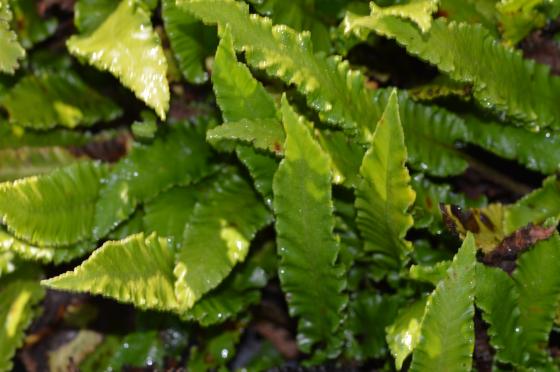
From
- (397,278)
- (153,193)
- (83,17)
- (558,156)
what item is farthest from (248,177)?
(558,156)

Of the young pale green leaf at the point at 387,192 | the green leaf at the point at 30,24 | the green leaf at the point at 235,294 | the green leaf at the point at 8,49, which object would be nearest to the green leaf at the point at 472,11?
the young pale green leaf at the point at 387,192

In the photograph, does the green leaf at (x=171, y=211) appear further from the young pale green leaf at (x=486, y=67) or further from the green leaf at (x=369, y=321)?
the young pale green leaf at (x=486, y=67)

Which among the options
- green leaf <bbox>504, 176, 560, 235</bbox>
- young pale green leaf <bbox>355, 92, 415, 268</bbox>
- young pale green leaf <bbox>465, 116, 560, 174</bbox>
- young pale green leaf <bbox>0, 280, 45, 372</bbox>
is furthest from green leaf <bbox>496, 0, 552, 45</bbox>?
young pale green leaf <bbox>0, 280, 45, 372</bbox>

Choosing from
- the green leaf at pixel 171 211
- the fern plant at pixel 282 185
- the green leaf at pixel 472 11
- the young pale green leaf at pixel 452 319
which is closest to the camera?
the young pale green leaf at pixel 452 319

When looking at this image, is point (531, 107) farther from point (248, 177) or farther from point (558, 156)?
point (248, 177)

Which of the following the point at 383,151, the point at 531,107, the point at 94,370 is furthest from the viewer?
the point at 94,370

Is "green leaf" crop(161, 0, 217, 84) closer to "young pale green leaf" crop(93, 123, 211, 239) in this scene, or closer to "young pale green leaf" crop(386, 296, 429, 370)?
"young pale green leaf" crop(93, 123, 211, 239)

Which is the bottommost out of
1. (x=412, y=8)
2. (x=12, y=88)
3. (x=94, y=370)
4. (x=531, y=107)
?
(x=94, y=370)
